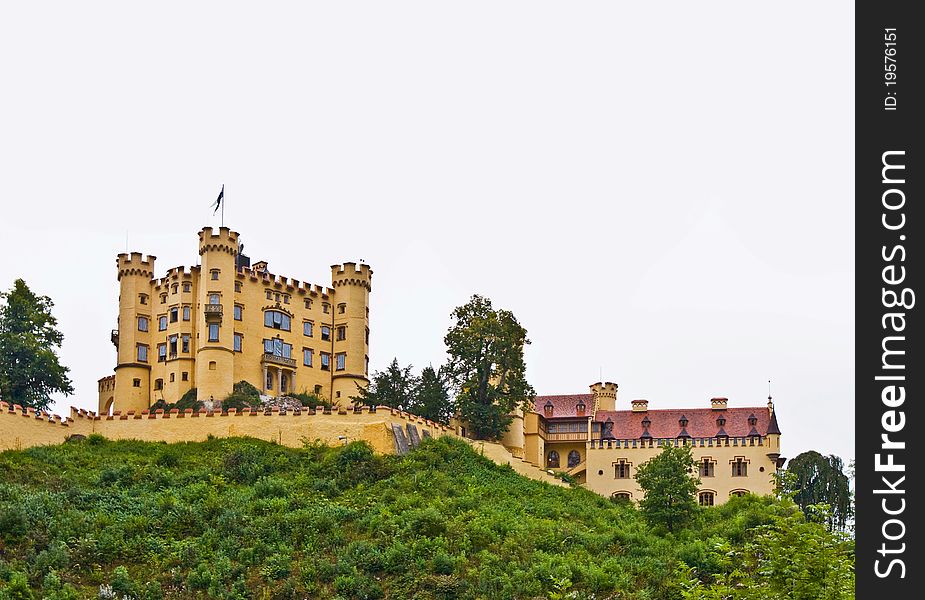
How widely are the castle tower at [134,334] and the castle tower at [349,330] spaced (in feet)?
35.9

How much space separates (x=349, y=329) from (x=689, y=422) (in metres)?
21.2

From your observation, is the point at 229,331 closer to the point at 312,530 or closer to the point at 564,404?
the point at 564,404

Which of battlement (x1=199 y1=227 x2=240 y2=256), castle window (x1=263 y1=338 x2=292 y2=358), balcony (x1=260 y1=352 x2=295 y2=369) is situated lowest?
balcony (x1=260 y1=352 x2=295 y2=369)

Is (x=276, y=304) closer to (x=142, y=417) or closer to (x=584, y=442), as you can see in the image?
(x=142, y=417)

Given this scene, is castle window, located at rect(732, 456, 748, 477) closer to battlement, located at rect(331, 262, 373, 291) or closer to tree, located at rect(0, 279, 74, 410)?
battlement, located at rect(331, 262, 373, 291)

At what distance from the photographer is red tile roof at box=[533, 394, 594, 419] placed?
283 feet

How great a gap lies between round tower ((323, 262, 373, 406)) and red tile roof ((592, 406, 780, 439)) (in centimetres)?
1485

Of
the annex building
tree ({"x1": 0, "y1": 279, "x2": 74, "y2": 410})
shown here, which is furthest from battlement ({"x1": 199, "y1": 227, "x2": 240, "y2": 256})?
the annex building

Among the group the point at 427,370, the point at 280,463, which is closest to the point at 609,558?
the point at 280,463

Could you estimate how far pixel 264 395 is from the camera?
80.3 m

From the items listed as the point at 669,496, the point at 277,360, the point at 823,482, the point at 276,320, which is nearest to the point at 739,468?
the point at 823,482

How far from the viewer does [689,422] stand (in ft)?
275

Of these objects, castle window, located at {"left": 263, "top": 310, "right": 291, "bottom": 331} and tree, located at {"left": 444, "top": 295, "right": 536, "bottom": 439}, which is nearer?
tree, located at {"left": 444, "top": 295, "right": 536, "bottom": 439}

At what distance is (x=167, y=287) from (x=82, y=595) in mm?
36572
